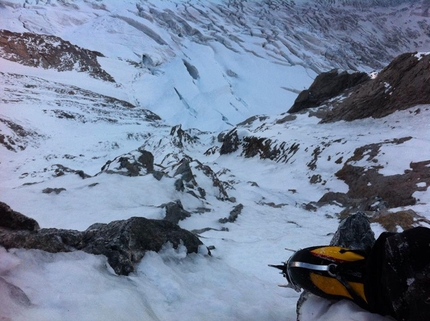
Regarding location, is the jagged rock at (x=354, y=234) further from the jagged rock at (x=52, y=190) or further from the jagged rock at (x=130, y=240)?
the jagged rock at (x=52, y=190)

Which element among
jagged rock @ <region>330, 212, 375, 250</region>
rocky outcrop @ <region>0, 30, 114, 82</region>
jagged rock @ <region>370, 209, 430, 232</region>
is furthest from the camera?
rocky outcrop @ <region>0, 30, 114, 82</region>

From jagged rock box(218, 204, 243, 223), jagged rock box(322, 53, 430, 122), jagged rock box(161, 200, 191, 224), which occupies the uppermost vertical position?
jagged rock box(322, 53, 430, 122)

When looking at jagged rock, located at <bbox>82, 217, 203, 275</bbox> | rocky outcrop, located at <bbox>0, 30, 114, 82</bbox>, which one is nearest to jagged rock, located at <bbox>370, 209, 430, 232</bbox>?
jagged rock, located at <bbox>82, 217, 203, 275</bbox>

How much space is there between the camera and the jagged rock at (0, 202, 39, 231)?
2961mm

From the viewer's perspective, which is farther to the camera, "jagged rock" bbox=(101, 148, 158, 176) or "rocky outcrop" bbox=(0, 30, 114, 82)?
"rocky outcrop" bbox=(0, 30, 114, 82)

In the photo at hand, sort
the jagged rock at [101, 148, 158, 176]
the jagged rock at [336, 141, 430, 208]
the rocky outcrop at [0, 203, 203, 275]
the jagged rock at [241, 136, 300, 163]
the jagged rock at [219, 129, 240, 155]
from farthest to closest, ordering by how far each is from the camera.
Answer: the jagged rock at [219, 129, 240, 155], the jagged rock at [241, 136, 300, 163], the jagged rock at [101, 148, 158, 176], the jagged rock at [336, 141, 430, 208], the rocky outcrop at [0, 203, 203, 275]

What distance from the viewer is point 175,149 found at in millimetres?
26109

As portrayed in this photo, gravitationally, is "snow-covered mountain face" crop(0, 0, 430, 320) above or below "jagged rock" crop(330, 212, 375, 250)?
below

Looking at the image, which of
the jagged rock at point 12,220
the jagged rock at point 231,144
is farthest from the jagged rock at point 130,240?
the jagged rock at point 231,144

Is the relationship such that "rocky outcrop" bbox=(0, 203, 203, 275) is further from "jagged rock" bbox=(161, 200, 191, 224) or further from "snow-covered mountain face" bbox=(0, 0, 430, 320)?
"jagged rock" bbox=(161, 200, 191, 224)

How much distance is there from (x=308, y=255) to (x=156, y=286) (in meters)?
1.61

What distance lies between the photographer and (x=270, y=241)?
7508 mm

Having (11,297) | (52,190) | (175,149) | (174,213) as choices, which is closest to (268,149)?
(175,149)

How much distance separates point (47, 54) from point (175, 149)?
4591 centimetres
